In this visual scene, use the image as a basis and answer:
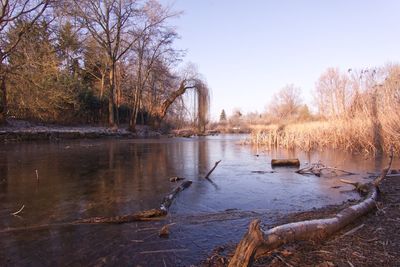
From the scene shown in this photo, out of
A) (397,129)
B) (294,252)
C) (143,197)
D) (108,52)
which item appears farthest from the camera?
(108,52)

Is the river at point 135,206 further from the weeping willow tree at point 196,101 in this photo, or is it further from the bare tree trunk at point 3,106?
the weeping willow tree at point 196,101

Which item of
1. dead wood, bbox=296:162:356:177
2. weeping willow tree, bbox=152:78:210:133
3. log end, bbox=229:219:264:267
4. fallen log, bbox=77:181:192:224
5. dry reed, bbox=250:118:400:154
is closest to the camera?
log end, bbox=229:219:264:267

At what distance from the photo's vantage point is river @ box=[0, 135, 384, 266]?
10.6ft

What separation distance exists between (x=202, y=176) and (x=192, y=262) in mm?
5097

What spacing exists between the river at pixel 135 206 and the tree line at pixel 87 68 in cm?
992

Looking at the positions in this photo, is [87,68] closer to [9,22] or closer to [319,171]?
[9,22]

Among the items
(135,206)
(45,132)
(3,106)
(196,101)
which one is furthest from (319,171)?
(196,101)

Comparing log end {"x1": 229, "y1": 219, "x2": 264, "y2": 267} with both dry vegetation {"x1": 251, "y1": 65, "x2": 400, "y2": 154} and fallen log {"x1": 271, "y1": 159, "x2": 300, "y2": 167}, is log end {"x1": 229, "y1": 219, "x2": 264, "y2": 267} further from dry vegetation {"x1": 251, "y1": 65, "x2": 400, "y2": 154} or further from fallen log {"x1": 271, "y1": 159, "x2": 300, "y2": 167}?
dry vegetation {"x1": 251, "y1": 65, "x2": 400, "y2": 154}

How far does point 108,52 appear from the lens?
25938mm

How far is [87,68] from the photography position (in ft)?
99.7

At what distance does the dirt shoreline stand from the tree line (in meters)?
16.3

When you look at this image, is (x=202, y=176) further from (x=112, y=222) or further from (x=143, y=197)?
(x=112, y=222)

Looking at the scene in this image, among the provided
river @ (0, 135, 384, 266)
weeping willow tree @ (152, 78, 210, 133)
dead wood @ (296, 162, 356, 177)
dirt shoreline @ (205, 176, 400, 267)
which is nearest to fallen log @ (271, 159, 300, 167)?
river @ (0, 135, 384, 266)

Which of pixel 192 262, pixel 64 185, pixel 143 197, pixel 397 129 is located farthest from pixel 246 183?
pixel 397 129
